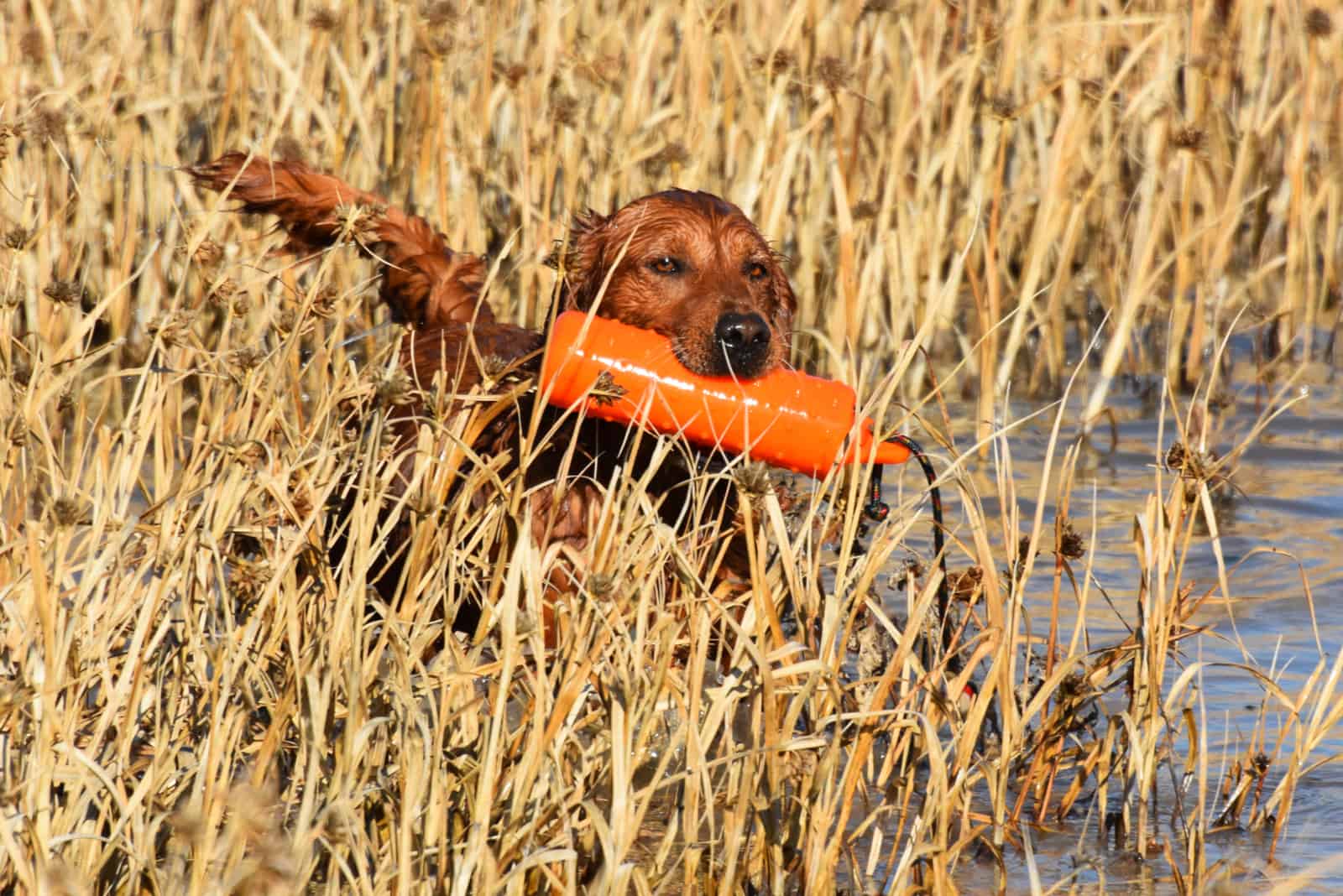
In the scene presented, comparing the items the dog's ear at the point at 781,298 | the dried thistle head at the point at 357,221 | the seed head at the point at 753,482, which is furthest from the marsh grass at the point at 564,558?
the dog's ear at the point at 781,298

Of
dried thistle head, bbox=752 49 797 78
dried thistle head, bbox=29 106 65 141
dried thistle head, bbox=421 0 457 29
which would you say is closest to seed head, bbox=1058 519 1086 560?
dried thistle head, bbox=29 106 65 141

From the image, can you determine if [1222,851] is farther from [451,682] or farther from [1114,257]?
[1114,257]

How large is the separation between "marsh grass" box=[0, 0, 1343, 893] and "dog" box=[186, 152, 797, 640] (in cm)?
15

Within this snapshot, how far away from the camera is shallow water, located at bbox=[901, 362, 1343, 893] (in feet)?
9.53

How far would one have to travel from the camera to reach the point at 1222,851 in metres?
2.93

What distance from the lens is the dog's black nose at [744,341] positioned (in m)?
3.53

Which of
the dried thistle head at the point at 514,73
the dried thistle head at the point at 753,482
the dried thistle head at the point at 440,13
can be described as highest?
the dried thistle head at the point at 440,13

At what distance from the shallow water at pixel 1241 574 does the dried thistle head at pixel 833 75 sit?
1.25 meters

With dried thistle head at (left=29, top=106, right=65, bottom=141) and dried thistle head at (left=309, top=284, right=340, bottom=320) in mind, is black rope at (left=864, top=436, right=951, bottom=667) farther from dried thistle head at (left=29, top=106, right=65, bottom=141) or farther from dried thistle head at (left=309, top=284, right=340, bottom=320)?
dried thistle head at (left=29, top=106, right=65, bottom=141)

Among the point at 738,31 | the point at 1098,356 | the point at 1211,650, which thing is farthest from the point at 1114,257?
the point at 1211,650

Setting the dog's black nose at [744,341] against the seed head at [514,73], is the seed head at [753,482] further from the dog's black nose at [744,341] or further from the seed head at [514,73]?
the seed head at [514,73]

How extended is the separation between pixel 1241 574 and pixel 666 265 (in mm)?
1839

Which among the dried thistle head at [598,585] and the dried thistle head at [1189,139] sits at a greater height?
the dried thistle head at [1189,139]

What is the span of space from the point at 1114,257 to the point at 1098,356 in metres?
0.37
